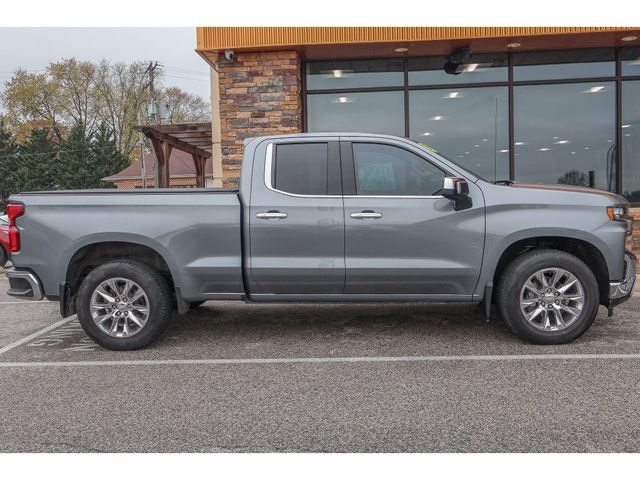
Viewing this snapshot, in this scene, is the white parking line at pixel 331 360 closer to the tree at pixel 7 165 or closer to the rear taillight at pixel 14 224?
the rear taillight at pixel 14 224

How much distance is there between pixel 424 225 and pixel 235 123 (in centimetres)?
621

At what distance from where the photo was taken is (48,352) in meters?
5.42

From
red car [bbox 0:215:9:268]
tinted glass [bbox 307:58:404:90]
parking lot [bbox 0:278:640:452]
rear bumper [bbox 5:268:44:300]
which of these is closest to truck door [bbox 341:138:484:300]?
parking lot [bbox 0:278:640:452]

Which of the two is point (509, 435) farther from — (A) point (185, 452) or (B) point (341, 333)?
(B) point (341, 333)

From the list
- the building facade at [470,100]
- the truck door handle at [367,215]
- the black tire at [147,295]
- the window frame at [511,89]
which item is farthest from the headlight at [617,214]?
the window frame at [511,89]

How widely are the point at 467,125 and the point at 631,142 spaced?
3.18 metres

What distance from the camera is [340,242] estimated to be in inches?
205

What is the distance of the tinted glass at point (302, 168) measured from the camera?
534 centimetres

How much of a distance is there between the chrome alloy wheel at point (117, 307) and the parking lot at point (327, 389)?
249 mm

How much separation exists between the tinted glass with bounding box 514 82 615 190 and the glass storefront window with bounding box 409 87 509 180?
0.31m

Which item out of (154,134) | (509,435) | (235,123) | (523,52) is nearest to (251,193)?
(509,435)

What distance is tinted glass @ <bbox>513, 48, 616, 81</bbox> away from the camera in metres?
10.9

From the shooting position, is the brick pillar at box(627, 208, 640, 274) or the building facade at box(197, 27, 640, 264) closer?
the brick pillar at box(627, 208, 640, 274)

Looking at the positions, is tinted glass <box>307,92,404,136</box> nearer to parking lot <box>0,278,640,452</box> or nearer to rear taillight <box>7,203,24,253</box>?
parking lot <box>0,278,640,452</box>
